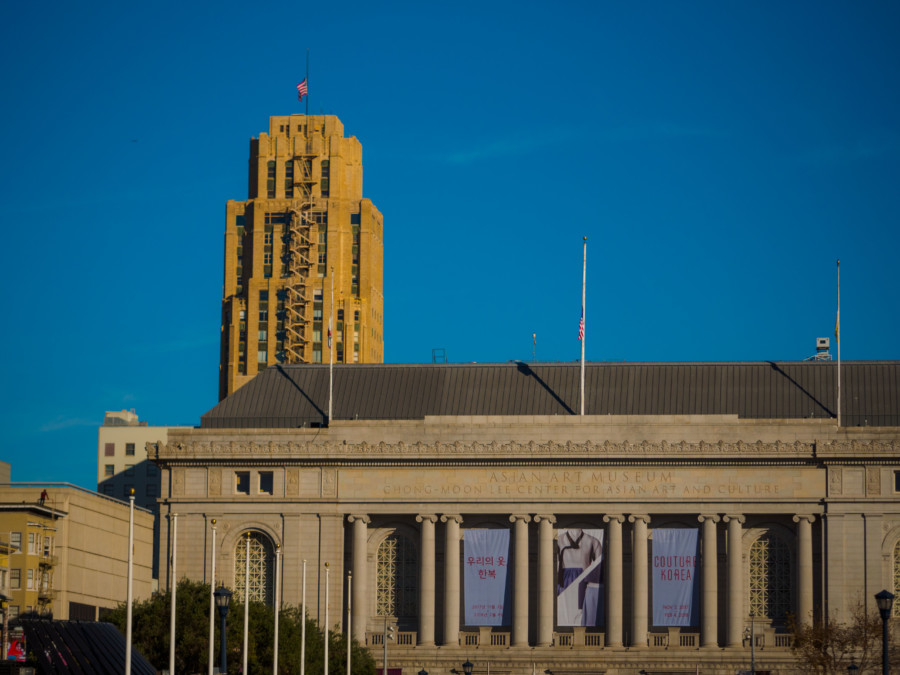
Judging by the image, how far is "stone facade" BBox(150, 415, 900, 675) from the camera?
127438 mm

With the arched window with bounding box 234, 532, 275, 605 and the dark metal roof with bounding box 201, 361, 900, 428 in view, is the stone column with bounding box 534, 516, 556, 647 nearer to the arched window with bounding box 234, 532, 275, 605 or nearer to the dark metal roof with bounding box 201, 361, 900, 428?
the dark metal roof with bounding box 201, 361, 900, 428

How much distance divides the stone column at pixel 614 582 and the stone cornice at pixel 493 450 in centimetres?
480

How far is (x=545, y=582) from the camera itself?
129125 mm

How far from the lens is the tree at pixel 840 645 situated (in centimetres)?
11031

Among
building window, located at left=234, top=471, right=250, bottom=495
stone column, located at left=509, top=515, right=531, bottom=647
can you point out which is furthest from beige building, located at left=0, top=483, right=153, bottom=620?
stone column, located at left=509, top=515, right=531, bottom=647

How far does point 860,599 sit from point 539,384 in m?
27.7

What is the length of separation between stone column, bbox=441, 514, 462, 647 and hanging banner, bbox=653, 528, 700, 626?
13.5m

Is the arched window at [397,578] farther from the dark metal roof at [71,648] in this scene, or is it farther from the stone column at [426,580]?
the dark metal roof at [71,648]

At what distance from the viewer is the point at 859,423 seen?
132625 millimetres

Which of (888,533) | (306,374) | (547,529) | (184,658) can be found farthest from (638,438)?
(184,658)

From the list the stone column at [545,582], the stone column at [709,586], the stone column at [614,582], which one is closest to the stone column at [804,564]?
the stone column at [709,586]

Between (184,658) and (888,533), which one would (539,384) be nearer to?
(888,533)

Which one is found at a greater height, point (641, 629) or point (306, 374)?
point (306, 374)

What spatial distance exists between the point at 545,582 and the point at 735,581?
12.9 metres
